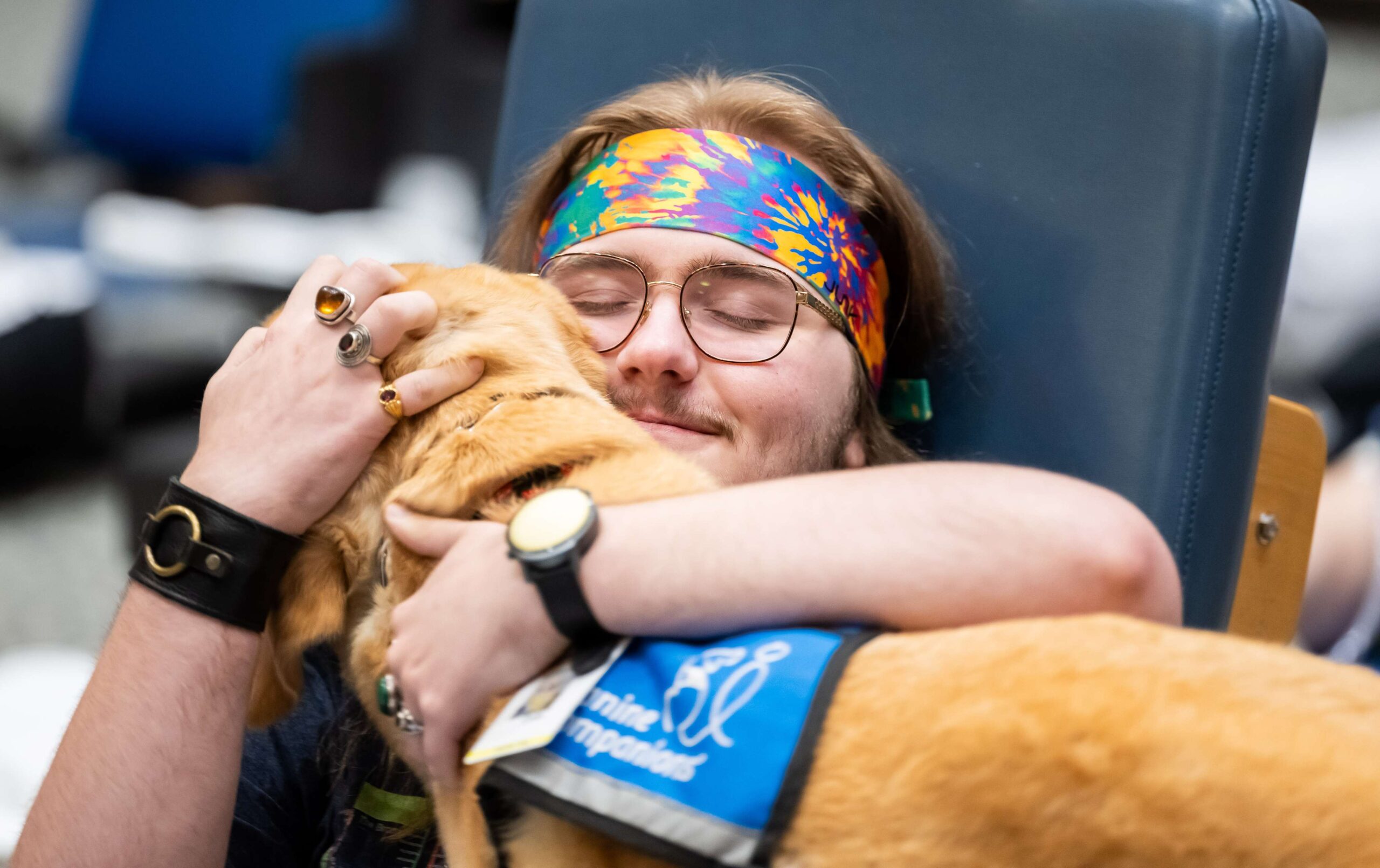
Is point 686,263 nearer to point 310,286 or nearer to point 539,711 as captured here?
point 310,286

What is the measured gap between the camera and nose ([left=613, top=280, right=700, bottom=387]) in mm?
1118

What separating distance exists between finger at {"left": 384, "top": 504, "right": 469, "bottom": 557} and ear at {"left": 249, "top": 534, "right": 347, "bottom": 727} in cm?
10

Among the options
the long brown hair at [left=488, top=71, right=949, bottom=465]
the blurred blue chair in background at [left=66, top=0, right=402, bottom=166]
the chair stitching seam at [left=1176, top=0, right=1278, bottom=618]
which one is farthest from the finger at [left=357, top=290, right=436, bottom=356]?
the blurred blue chair in background at [left=66, top=0, right=402, bottom=166]

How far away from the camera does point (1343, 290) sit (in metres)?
3.09

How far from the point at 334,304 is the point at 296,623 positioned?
275 mm

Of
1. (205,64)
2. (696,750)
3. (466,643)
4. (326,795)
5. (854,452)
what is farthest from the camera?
(205,64)

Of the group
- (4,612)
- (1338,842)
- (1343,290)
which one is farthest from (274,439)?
(1343,290)

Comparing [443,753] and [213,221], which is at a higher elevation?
[443,753]

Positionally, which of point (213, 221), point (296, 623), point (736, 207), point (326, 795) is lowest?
point (213, 221)

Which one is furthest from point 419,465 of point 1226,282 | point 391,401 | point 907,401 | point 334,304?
point 1226,282

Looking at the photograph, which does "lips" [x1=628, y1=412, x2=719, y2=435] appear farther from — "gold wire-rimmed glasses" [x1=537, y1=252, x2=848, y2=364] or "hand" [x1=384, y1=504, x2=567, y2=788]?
"hand" [x1=384, y1=504, x2=567, y2=788]

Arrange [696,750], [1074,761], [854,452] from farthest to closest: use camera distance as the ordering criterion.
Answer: [854,452] → [696,750] → [1074,761]

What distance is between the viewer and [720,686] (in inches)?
27.0

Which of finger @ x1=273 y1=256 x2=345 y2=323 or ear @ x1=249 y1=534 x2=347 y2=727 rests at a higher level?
finger @ x1=273 y1=256 x2=345 y2=323
